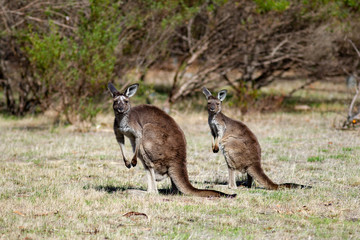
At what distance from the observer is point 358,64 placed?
17.8 meters

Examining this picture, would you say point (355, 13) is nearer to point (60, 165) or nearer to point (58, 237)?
point (60, 165)

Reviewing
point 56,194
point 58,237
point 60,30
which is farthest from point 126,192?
point 60,30

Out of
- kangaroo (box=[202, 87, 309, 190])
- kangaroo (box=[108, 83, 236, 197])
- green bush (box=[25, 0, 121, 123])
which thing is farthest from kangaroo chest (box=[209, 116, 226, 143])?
green bush (box=[25, 0, 121, 123])

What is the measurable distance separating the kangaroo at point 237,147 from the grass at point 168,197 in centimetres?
18

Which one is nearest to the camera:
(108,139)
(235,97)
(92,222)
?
(92,222)

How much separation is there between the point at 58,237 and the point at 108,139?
7.16m

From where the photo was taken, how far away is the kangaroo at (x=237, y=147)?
6.50 m

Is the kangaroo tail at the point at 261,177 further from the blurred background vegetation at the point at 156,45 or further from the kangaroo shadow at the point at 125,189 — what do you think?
the blurred background vegetation at the point at 156,45

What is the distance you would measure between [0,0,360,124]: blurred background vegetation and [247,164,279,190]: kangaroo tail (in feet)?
22.2

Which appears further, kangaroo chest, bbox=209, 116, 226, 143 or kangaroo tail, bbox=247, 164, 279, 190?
kangaroo chest, bbox=209, 116, 226, 143

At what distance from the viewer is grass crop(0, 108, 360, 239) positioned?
15.6ft

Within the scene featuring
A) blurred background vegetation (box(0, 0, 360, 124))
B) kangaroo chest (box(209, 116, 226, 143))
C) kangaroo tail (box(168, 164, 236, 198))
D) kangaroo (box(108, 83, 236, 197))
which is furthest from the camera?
blurred background vegetation (box(0, 0, 360, 124))

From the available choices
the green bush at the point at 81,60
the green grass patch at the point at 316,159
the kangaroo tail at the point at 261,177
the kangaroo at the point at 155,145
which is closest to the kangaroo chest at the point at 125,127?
the kangaroo at the point at 155,145

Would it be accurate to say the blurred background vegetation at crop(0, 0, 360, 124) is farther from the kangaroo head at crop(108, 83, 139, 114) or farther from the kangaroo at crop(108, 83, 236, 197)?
the kangaroo at crop(108, 83, 236, 197)
